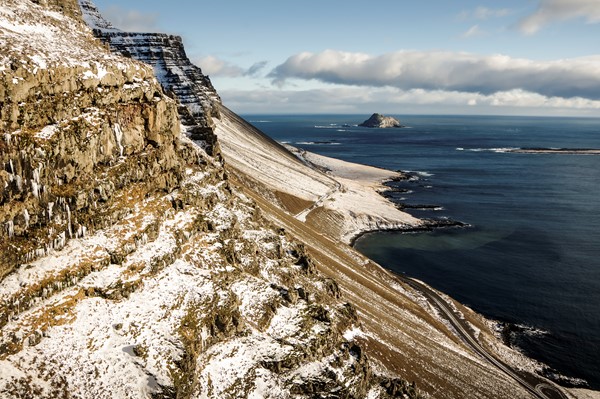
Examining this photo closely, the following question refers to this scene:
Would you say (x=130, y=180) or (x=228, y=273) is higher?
(x=130, y=180)

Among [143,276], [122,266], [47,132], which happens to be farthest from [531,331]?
[47,132]

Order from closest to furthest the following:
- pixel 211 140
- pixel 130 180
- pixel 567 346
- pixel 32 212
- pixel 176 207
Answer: pixel 32 212 < pixel 130 180 < pixel 176 207 < pixel 567 346 < pixel 211 140

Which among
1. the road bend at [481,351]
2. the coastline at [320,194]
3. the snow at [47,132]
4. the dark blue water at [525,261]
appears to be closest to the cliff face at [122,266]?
the snow at [47,132]

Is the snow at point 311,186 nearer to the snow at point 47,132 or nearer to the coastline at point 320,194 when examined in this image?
the coastline at point 320,194

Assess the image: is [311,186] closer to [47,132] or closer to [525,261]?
[525,261]

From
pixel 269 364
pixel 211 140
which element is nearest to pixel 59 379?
pixel 269 364

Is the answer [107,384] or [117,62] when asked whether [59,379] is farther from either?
[117,62]

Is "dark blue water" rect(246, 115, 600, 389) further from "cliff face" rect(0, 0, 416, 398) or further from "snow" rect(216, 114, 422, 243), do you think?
"cliff face" rect(0, 0, 416, 398)
